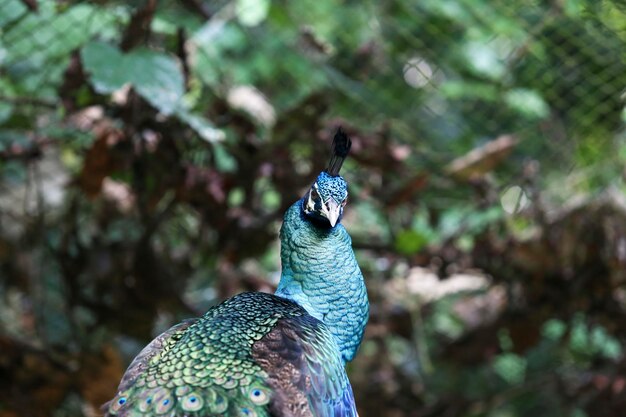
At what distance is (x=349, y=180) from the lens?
2717 mm

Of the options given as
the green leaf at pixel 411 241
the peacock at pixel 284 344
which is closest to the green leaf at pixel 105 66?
the peacock at pixel 284 344

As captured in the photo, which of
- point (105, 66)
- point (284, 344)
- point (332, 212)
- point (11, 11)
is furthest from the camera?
point (11, 11)

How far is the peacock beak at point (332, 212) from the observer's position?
5.35 ft

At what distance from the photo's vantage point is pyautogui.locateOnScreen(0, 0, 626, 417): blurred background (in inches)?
94.8

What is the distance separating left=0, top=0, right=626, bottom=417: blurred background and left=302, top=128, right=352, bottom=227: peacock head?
1.32ft

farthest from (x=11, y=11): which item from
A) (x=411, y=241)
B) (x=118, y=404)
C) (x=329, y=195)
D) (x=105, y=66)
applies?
(x=411, y=241)

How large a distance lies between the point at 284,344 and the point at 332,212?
0.29 meters

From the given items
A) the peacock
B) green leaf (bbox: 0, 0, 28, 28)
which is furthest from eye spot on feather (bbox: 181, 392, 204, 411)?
green leaf (bbox: 0, 0, 28, 28)

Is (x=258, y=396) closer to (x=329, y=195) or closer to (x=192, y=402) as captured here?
(x=192, y=402)

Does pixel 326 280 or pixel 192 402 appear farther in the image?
pixel 326 280

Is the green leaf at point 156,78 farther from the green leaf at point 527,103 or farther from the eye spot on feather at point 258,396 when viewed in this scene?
the green leaf at point 527,103

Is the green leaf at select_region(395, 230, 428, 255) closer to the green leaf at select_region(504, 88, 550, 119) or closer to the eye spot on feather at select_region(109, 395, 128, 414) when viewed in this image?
the green leaf at select_region(504, 88, 550, 119)

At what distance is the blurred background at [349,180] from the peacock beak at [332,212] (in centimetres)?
48

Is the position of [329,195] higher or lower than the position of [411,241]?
higher
